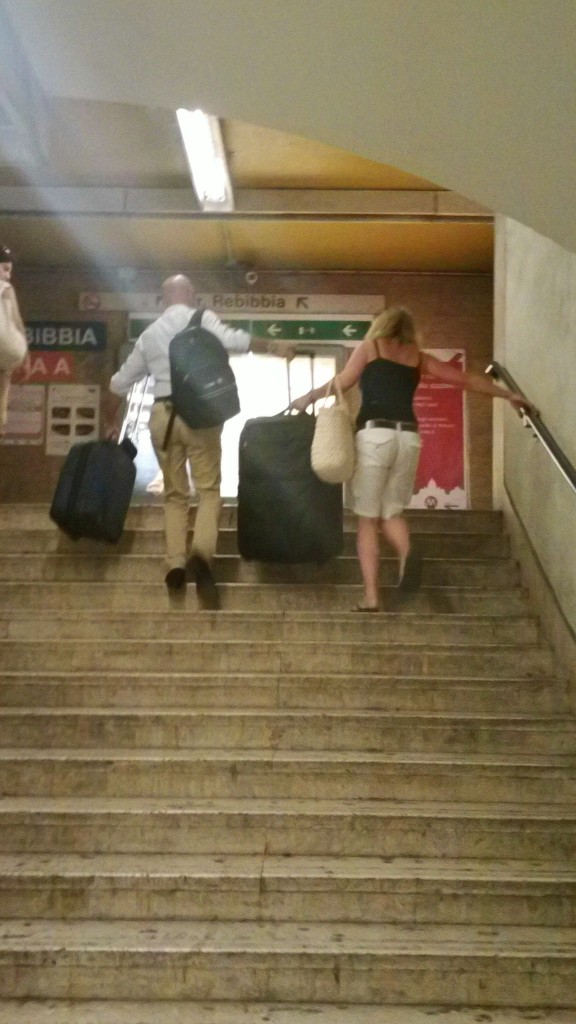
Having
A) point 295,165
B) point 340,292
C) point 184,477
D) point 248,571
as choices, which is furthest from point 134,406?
point 248,571

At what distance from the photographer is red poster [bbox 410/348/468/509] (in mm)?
9188

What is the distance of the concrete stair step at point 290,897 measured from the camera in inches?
132

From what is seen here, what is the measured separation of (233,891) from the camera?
337cm

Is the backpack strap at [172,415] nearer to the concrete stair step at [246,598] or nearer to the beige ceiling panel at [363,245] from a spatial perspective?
the concrete stair step at [246,598]

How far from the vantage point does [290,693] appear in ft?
14.3

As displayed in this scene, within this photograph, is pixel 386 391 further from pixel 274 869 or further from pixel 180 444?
pixel 274 869

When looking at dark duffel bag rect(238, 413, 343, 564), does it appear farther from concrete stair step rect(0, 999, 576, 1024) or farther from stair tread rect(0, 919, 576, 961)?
concrete stair step rect(0, 999, 576, 1024)

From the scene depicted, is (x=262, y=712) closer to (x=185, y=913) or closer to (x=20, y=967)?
(x=185, y=913)

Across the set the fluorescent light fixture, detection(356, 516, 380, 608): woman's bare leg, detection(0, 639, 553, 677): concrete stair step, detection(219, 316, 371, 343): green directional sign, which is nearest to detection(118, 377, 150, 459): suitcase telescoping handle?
detection(219, 316, 371, 343): green directional sign

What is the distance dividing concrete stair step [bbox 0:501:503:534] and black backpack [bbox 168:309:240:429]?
84 centimetres

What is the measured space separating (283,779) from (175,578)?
5.14ft

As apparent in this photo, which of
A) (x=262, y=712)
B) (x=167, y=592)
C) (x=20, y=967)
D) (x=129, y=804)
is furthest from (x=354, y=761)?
(x=167, y=592)

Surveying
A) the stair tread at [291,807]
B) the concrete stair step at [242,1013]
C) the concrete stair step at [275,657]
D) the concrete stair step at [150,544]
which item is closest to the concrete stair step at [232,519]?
the concrete stair step at [150,544]

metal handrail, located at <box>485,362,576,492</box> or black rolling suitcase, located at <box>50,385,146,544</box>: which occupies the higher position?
metal handrail, located at <box>485,362,576,492</box>
